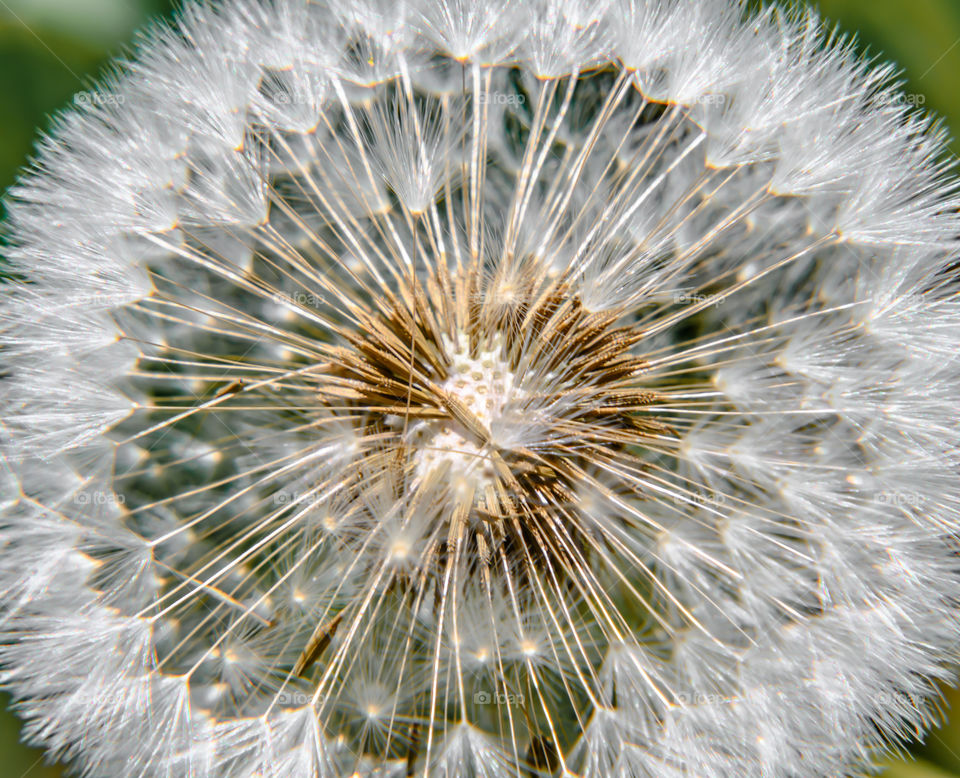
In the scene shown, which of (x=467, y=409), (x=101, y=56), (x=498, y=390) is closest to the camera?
(x=467, y=409)

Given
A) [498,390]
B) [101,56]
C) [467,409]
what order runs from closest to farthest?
[467,409], [498,390], [101,56]

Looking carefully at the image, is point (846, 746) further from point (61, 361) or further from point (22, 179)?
point (22, 179)

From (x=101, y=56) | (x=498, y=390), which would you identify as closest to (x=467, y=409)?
(x=498, y=390)

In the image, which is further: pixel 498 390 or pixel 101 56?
pixel 101 56

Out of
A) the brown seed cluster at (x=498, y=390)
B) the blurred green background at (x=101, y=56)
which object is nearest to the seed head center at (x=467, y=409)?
the brown seed cluster at (x=498, y=390)

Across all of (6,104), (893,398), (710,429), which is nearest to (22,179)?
(6,104)

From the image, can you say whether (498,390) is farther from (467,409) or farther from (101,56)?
(101,56)

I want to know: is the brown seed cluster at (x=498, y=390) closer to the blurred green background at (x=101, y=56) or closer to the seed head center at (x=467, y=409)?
the seed head center at (x=467, y=409)

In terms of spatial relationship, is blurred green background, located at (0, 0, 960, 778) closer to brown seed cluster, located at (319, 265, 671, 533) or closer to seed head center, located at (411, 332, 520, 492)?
brown seed cluster, located at (319, 265, 671, 533)
